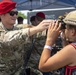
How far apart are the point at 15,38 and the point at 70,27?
698 millimetres

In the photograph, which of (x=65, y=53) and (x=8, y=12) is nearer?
(x=65, y=53)

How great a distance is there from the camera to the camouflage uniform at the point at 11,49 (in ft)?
9.13

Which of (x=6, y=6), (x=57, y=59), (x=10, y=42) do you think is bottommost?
(x=10, y=42)

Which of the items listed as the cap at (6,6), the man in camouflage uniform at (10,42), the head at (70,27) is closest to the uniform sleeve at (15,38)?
the man in camouflage uniform at (10,42)

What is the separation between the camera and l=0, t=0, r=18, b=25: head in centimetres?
314

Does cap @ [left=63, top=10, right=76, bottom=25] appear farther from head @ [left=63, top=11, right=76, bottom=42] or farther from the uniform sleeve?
the uniform sleeve

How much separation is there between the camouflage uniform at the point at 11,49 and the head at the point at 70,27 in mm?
547

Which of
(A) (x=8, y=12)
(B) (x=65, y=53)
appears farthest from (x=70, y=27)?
(A) (x=8, y=12)

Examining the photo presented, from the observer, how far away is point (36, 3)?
688 centimetres

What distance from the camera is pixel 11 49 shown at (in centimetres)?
307

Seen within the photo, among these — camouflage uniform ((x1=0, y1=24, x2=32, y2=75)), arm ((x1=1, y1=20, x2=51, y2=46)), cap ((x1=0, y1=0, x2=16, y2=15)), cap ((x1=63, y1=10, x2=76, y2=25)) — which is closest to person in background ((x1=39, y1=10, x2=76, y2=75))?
cap ((x1=63, y1=10, x2=76, y2=25))

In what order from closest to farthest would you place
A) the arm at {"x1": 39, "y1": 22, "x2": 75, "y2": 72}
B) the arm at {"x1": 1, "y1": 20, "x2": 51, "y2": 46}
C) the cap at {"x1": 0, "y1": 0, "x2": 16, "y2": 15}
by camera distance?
the arm at {"x1": 39, "y1": 22, "x2": 75, "y2": 72} < the arm at {"x1": 1, "y1": 20, "x2": 51, "y2": 46} < the cap at {"x1": 0, "y1": 0, "x2": 16, "y2": 15}

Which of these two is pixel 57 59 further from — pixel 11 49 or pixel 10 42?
pixel 11 49

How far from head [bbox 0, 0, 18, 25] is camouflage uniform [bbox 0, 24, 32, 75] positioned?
0.10 metres
